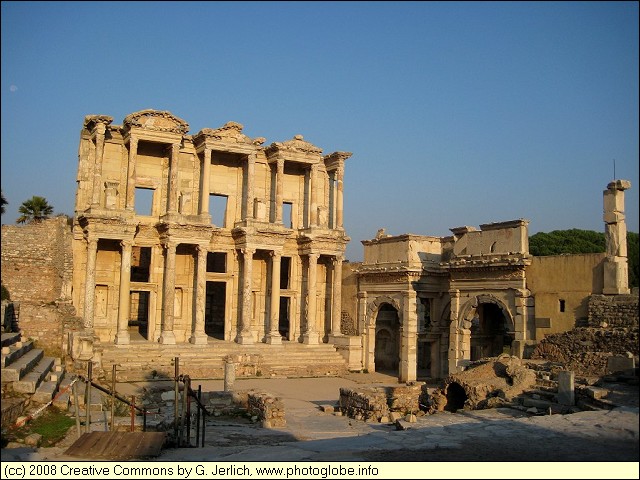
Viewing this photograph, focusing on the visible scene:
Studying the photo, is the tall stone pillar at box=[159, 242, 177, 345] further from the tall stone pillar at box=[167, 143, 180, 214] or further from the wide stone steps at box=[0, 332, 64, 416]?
the wide stone steps at box=[0, 332, 64, 416]

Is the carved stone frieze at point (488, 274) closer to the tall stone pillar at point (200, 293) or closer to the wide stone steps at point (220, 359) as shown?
the wide stone steps at point (220, 359)

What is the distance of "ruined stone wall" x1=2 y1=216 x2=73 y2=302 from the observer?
92.0ft

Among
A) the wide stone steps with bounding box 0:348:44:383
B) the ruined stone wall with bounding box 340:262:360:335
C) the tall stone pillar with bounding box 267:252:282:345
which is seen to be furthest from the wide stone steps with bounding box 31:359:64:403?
the ruined stone wall with bounding box 340:262:360:335

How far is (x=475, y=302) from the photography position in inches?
1063

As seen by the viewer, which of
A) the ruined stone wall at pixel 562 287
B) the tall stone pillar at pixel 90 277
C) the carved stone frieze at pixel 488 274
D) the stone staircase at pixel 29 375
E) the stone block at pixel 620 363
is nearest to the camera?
the stone block at pixel 620 363

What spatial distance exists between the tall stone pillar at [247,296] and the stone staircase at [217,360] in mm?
754

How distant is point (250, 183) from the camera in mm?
32250

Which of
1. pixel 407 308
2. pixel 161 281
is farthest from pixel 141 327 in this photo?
pixel 407 308

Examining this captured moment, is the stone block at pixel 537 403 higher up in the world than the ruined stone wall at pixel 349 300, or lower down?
lower down

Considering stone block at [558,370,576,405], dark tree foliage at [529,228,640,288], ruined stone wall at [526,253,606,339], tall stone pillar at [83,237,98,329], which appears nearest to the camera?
stone block at [558,370,576,405]

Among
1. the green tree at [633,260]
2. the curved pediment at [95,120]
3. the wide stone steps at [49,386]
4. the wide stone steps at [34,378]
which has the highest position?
the curved pediment at [95,120]

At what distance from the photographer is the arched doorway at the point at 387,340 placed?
112 feet

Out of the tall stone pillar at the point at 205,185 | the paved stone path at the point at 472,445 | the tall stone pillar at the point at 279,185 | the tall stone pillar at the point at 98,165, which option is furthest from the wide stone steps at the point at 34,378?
the tall stone pillar at the point at 279,185

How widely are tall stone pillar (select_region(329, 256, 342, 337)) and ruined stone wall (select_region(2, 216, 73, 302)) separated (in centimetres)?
1248
